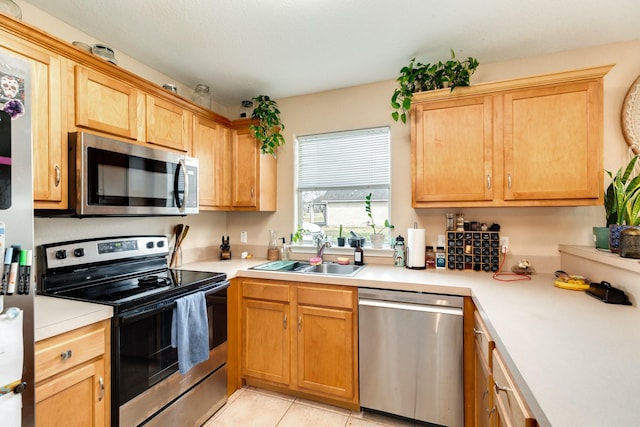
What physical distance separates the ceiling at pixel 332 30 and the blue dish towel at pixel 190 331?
1.68 m

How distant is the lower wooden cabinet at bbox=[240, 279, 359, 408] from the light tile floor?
7 cm

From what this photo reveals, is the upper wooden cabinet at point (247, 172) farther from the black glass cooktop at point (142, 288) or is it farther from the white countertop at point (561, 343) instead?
the white countertop at point (561, 343)

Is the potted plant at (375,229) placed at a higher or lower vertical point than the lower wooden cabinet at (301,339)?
higher

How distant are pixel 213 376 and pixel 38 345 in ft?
3.65

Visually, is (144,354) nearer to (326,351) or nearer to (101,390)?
(101,390)

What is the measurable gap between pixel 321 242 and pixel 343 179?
0.63 metres

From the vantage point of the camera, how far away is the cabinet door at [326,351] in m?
1.99

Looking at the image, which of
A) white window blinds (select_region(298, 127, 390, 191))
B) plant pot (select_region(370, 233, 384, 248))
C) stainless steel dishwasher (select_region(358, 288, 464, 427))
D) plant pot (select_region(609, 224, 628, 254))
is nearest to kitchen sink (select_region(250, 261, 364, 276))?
plant pot (select_region(370, 233, 384, 248))

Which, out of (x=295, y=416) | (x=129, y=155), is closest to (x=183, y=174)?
(x=129, y=155)

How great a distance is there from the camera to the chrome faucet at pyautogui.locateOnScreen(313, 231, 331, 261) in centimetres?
268

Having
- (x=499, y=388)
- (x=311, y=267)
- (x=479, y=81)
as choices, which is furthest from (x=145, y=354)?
(x=479, y=81)

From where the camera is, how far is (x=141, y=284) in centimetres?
181

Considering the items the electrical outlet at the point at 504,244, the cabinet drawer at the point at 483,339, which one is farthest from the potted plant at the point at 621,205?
the cabinet drawer at the point at 483,339

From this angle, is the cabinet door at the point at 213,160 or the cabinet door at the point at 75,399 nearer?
the cabinet door at the point at 75,399
